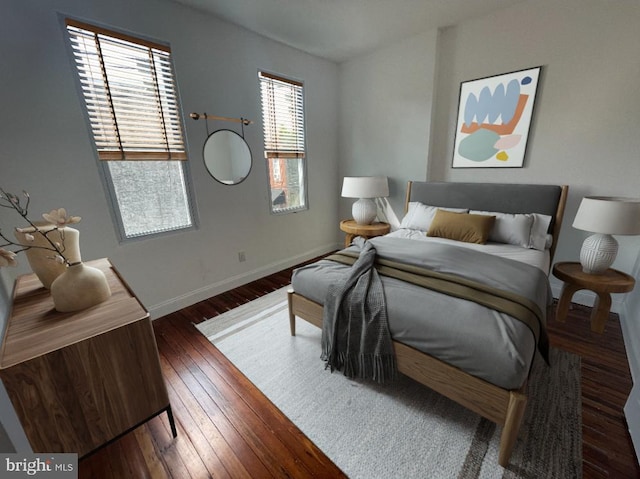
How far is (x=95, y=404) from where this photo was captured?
42.7 inches

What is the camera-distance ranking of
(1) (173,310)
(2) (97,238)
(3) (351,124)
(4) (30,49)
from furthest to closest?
(3) (351,124) < (1) (173,310) < (2) (97,238) < (4) (30,49)

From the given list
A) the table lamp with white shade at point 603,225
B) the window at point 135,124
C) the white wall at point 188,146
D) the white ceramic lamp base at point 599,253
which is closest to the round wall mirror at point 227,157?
the white wall at point 188,146

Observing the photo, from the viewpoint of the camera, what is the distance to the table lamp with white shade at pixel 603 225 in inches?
71.4

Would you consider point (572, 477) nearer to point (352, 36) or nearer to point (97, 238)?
point (97, 238)

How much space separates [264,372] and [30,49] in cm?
253

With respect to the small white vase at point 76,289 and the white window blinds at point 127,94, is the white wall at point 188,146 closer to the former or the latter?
the white window blinds at point 127,94

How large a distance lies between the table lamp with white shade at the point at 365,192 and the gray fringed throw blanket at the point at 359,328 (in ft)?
5.21

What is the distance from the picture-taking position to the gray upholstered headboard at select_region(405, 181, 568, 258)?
2.41 m

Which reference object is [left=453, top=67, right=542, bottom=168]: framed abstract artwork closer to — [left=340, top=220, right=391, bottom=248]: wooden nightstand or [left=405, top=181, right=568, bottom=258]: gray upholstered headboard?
[left=405, top=181, right=568, bottom=258]: gray upholstered headboard

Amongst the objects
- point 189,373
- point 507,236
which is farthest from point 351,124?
point 189,373

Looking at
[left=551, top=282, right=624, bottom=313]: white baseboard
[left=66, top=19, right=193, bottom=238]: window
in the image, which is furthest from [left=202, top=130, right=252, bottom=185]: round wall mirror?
[left=551, top=282, right=624, bottom=313]: white baseboard

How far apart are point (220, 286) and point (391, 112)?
9.32 ft

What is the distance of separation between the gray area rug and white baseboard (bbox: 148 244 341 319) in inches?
36.1

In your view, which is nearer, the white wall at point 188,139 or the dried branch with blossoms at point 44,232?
A: the dried branch with blossoms at point 44,232
